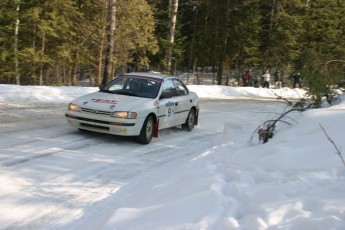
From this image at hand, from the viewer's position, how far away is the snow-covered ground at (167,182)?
3.71m

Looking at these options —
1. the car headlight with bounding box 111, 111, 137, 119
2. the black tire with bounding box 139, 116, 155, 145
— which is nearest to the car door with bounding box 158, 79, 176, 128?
the black tire with bounding box 139, 116, 155, 145

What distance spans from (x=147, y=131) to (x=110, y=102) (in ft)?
3.36

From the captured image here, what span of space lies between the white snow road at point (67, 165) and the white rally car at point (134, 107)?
0.33 meters

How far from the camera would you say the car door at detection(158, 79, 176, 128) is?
9.71 metres

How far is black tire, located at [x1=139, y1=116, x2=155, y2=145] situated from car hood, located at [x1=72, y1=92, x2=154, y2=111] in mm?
434

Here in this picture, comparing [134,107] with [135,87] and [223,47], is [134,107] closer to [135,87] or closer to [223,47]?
[135,87]

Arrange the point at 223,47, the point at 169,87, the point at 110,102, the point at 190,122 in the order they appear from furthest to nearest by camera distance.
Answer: the point at 223,47, the point at 190,122, the point at 169,87, the point at 110,102

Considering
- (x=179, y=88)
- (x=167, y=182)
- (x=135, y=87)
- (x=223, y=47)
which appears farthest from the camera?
(x=223, y=47)

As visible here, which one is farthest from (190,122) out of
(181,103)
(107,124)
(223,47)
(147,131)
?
(223,47)

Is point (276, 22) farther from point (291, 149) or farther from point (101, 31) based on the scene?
point (291, 149)

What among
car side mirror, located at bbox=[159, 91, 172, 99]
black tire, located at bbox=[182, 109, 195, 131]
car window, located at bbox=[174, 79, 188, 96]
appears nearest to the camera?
car side mirror, located at bbox=[159, 91, 172, 99]

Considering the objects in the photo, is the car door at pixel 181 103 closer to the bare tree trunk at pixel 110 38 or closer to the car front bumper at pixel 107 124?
the car front bumper at pixel 107 124

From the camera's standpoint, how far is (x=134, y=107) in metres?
8.79

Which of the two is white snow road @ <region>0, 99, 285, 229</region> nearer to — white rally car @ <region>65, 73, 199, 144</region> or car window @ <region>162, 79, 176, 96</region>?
white rally car @ <region>65, 73, 199, 144</region>
